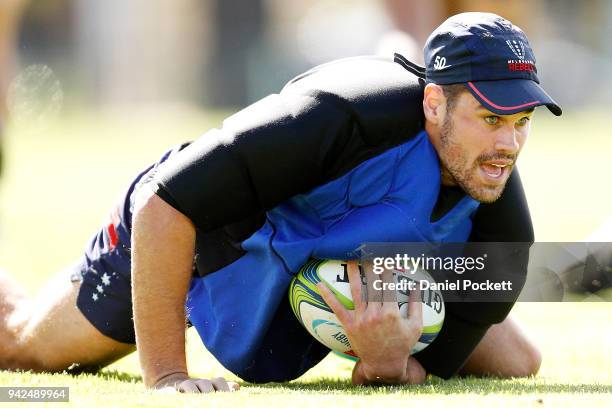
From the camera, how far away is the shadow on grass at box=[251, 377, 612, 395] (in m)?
4.85

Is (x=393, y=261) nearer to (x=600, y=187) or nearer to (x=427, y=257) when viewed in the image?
(x=427, y=257)

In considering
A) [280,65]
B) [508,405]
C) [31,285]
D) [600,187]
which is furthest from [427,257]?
[280,65]

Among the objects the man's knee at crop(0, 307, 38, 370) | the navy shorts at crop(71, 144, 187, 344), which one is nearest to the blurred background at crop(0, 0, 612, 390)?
the man's knee at crop(0, 307, 38, 370)

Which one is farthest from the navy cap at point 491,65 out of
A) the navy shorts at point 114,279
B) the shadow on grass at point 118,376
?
the shadow on grass at point 118,376

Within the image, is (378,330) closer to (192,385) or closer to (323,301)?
(323,301)

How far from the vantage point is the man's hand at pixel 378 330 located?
4.88 meters

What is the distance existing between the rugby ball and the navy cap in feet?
2.59

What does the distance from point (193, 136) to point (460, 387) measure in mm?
14108

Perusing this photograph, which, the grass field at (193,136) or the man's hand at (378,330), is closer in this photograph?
the grass field at (193,136)

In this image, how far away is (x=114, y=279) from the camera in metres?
5.70

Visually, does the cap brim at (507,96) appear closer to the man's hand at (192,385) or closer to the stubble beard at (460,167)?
the stubble beard at (460,167)

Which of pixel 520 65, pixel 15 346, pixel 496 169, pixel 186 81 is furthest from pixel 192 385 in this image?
pixel 186 81

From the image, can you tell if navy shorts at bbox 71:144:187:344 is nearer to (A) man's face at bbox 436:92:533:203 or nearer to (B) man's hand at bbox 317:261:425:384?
(B) man's hand at bbox 317:261:425:384

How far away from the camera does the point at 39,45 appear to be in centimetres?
2930
